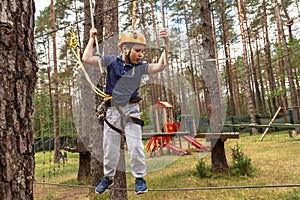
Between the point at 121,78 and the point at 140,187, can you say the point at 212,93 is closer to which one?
the point at 121,78

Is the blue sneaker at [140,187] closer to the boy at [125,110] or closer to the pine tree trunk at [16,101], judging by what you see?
the boy at [125,110]

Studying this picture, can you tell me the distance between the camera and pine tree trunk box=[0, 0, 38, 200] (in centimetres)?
103

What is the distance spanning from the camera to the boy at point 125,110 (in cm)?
209

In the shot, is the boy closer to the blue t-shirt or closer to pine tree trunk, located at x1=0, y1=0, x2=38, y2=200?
the blue t-shirt

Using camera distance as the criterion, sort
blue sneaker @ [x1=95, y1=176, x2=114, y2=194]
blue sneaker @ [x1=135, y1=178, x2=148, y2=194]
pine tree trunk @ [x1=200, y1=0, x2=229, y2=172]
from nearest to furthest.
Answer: blue sneaker @ [x1=135, y1=178, x2=148, y2=194]
blue sneaker @ [x1=95, y1=176, x2=114, y2=194]
pine tree trunk @ [x1=200, y1=0, x2=229, y2=172]

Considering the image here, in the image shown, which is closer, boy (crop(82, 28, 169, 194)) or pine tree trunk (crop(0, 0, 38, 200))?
pine tree trunk (crop(0, 0, 38, 200))

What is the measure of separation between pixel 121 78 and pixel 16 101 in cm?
113

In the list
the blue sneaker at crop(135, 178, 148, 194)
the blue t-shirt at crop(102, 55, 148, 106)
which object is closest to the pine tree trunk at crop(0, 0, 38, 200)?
the blue t-shirt at crop(102, 55, 148, 106)

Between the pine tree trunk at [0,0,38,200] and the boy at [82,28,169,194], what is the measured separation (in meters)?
0.96

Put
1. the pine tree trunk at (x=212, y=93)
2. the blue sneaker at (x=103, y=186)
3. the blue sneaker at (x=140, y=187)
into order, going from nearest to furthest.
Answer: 1. the blue sneaker at (x=140, y=187)
2. the blue sneaker at (x=103, y=186)
3. the pine tree trunk at (x=212, y=93)

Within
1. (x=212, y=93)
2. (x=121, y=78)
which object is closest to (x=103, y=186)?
(x=121, y=78)

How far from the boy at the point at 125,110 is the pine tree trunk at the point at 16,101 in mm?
962

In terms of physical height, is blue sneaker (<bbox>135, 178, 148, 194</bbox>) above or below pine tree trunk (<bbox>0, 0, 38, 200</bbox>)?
below

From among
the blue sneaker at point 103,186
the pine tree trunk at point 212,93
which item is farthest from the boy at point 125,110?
the pine tree trunk at point 212,93
